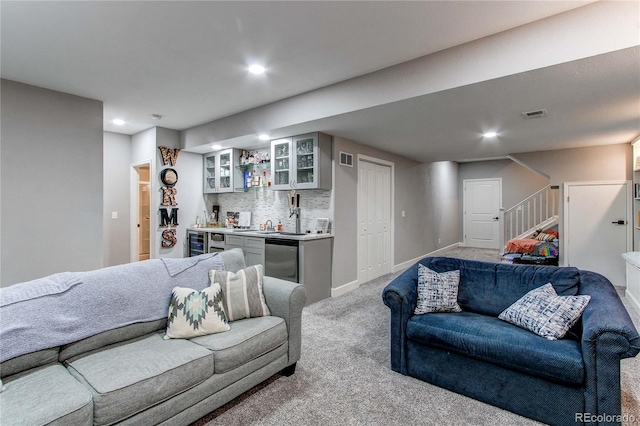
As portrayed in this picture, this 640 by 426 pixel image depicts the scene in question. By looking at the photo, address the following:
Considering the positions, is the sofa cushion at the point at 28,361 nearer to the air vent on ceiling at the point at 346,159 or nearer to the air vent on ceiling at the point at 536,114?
the air vent on ceiling at the point at 346,159

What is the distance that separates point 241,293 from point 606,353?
7.31 feet

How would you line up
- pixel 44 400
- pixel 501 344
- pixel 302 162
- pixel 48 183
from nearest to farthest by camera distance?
pixel 44 400 → pixel 501 344 → pixel 48 183 → pixel 302 162

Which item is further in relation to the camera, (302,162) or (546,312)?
(302,162)

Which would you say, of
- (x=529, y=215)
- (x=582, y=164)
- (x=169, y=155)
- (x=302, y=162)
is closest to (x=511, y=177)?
(x=529, y=215)

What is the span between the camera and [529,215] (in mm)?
7258

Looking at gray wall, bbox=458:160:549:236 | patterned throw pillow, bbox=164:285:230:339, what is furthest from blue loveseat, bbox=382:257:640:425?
gray wall, bbox=458:160:549:236

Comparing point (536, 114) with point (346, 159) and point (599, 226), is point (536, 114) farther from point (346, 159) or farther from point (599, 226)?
point (599, 226)

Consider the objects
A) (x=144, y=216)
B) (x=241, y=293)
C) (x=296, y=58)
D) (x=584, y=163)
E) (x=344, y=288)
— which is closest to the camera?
(x=241, y=293)

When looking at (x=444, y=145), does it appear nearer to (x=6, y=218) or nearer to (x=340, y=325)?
(x=340, y=325)

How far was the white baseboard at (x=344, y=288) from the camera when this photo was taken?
4443mm

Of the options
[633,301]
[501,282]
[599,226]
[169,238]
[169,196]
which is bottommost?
[633,301]

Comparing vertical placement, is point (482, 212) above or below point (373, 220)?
above

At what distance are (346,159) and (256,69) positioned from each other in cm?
205

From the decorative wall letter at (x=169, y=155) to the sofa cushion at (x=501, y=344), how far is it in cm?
481
